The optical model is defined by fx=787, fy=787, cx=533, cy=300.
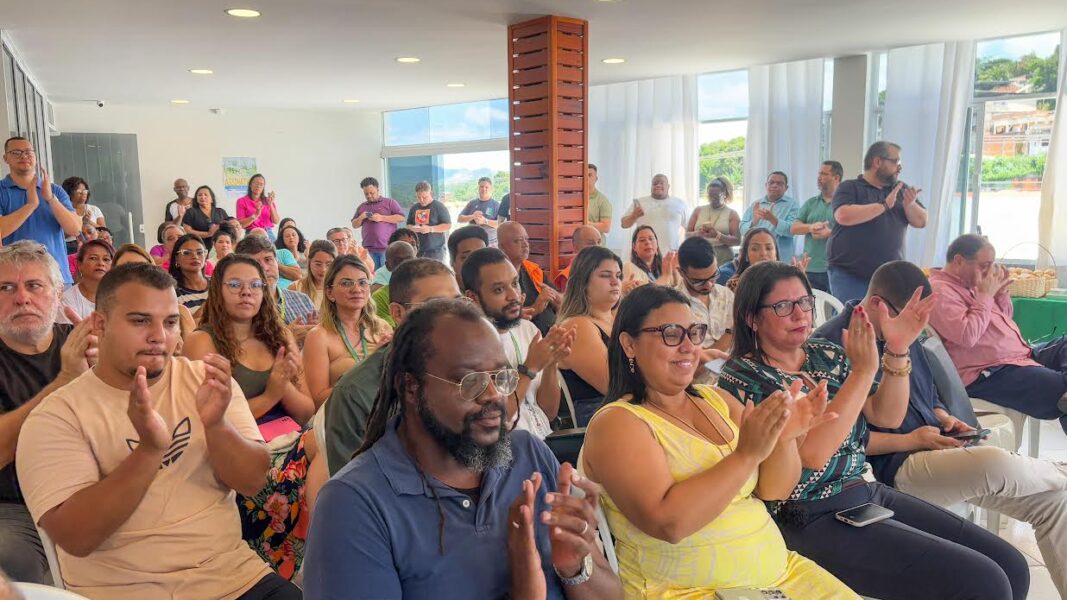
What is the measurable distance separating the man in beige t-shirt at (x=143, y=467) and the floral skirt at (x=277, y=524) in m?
0.26

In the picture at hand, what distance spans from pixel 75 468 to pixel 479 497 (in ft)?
2.98

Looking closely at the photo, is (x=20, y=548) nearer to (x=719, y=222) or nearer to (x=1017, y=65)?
(x=719, y=222)

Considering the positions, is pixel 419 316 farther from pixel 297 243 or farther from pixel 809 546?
pixel 297 243

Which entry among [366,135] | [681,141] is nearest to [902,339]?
[681,141]

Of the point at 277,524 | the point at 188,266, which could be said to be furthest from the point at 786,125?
the point at 277,524

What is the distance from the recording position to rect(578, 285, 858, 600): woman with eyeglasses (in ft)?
5.41

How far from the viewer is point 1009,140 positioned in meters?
7.11

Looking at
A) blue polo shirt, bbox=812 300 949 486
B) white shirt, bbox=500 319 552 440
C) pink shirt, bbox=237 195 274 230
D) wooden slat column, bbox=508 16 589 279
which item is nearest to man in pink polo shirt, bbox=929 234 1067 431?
blue polo shirt, bbox=812 300 949 486

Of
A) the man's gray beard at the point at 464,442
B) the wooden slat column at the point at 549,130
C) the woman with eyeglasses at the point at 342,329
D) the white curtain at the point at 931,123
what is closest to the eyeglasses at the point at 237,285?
the woman with eyeglasses at the point at 342,329

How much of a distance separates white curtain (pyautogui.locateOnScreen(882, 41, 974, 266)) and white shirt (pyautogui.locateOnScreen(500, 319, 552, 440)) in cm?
539

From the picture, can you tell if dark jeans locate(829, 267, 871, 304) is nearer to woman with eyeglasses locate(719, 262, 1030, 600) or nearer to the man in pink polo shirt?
the man in pink polo shirt

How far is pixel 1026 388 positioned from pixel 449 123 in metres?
10.4

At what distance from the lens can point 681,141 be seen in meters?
9.43

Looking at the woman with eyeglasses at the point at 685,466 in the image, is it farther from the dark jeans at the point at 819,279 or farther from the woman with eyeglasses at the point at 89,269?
the dark jeans at the point at 819,279
